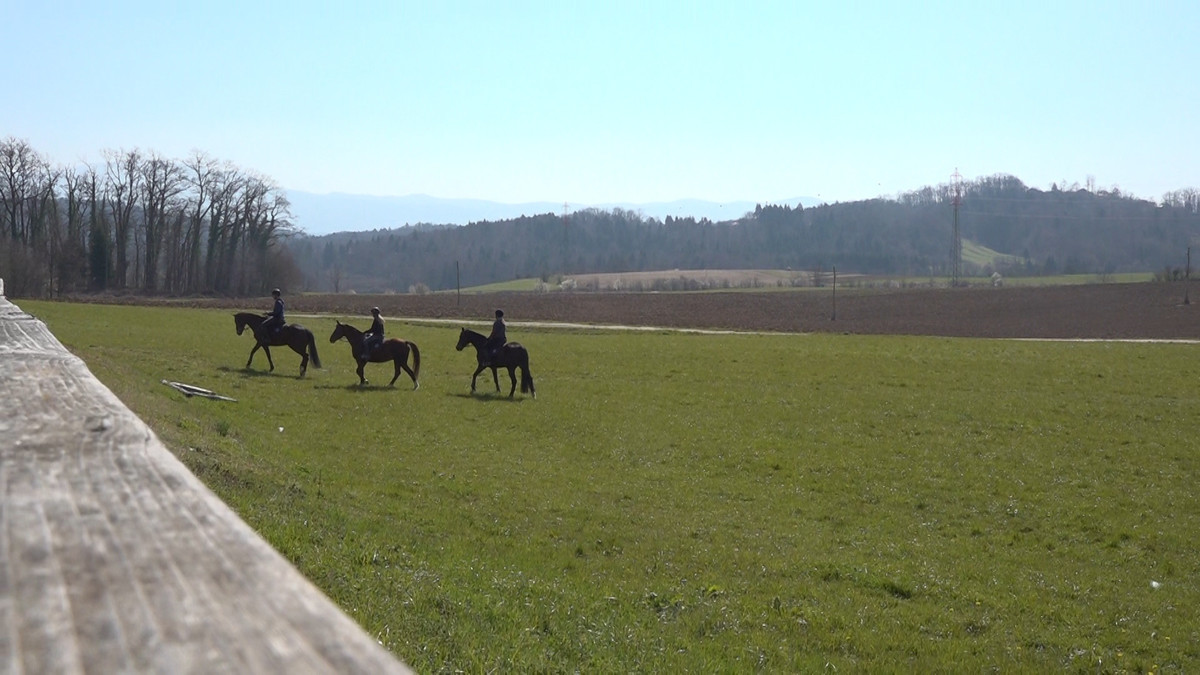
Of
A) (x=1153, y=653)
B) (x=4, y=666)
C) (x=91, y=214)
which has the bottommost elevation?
(x=1153, y=653)

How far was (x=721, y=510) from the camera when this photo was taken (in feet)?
46.9

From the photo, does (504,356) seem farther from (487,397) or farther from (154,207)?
(154,207)

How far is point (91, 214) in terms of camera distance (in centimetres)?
9638

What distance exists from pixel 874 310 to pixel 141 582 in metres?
77.6

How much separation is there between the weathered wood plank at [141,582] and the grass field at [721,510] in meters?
4.52

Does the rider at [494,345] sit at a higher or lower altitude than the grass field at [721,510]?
higher

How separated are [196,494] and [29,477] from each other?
0.31m

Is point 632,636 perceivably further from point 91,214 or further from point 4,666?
point 91,214

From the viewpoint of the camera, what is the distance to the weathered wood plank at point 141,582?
102 centimetres

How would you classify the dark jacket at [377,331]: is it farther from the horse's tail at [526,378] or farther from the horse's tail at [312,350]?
the horse's tail at [526,378]

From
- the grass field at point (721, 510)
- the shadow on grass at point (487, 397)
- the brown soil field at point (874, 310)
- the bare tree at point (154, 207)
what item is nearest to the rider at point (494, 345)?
the shadow on grass at point (487, 397)

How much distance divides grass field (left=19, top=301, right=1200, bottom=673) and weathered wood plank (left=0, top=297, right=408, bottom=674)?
452cm

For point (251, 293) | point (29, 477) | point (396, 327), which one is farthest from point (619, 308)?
point (29, 477)

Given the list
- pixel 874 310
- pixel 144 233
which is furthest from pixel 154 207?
pixel 874 310
